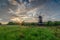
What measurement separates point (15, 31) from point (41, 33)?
4.13 ft

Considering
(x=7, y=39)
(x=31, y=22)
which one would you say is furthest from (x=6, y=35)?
(x=31, y=22)

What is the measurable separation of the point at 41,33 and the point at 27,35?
28.5 inches

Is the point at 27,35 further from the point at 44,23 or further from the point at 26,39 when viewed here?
the point at 44,23

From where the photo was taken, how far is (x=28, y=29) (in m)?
9.12

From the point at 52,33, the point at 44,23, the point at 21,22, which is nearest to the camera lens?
the point at 52,33

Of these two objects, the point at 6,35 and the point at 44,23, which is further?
the point at 44,23

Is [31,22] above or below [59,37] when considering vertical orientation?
above

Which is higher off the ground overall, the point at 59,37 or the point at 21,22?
the point at 21,22

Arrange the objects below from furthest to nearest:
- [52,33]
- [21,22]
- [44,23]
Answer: [44,23]
[21,22]
[52,33]

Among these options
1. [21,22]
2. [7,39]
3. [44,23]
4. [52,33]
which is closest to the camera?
[7,39]

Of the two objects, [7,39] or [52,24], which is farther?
[52,24]

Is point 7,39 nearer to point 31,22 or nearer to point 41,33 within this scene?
point 41,33

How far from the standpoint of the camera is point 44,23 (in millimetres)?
11594

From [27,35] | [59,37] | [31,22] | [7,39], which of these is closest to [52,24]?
[31,22]
